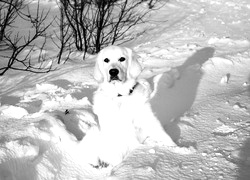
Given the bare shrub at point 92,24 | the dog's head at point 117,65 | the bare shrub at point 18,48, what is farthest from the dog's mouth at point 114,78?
the bare shrub at point 92,24

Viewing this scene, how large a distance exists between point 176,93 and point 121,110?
1.26 meters

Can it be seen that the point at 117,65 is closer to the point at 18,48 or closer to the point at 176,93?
the point at 176,93

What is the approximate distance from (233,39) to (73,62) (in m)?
3.08

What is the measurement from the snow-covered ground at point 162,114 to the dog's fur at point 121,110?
0.16m

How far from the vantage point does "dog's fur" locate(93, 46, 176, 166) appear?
8.81ft

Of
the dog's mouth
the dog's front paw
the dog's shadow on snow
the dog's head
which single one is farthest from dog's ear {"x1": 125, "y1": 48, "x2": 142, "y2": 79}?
the dog's front paw

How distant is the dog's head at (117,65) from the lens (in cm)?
267

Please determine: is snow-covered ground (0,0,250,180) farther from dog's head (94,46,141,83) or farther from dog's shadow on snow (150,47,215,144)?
dog's head (94,46,141,83)

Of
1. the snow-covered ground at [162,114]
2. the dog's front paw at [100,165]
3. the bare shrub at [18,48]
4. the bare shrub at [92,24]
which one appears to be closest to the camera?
the snow-covered ground at [162,114]

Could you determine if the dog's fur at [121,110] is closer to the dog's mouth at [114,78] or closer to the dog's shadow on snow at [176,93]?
the dog's mouth at [114,78]

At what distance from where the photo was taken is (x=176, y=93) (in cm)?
374

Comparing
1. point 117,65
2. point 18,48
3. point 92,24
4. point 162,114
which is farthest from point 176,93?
point 92,24

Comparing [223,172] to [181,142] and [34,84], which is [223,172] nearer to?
[181,142]

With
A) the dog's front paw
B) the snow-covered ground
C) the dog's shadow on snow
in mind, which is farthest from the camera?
the dog's shadow on snow
